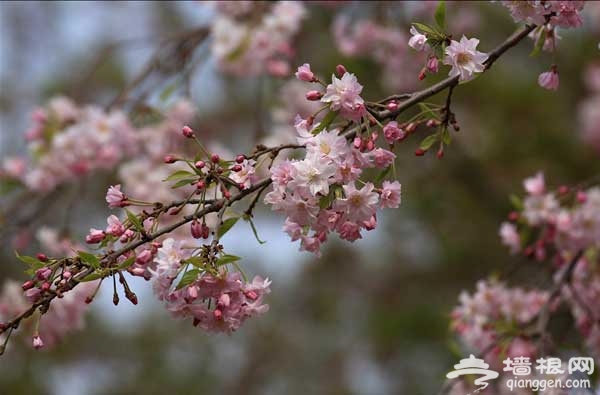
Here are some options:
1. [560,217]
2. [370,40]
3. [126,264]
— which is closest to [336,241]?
[370,40]

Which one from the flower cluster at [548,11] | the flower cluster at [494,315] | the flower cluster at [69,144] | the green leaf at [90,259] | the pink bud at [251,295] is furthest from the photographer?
the flower cluster at [69,144]

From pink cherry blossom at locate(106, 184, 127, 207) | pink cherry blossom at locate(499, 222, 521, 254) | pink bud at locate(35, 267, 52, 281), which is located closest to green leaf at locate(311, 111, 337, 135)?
pink cherry blossom at locate(106, 184, 127, 207)

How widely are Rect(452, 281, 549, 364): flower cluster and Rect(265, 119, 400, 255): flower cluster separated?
3.21ft

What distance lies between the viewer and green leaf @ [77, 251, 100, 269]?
1.27 meters

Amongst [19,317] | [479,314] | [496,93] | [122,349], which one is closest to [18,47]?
[122,349]

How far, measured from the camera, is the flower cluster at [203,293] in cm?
133

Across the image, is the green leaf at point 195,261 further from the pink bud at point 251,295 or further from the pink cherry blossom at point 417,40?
the pink cherry blossom at point 417,40

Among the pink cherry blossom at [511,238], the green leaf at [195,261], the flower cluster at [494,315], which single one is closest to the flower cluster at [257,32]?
the pink cherry blossom at [511,238]

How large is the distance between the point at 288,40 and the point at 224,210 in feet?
5.94

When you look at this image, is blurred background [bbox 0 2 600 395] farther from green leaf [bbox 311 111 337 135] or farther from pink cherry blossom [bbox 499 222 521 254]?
green leaf [bbox 311 111 337 135]

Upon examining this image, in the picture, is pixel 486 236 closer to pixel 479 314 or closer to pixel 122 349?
pixel 479 314

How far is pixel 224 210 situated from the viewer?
53.8 inches

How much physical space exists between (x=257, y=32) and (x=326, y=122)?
5.66ft

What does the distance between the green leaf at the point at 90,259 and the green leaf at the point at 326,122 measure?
16.9 inches
